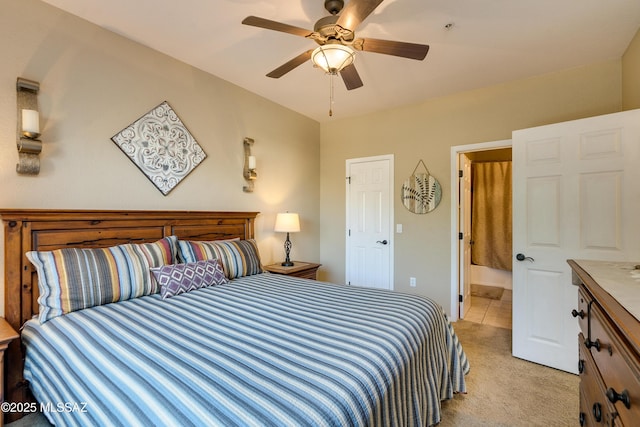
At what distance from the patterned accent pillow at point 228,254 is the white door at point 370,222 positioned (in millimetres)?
1791

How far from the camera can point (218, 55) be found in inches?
104

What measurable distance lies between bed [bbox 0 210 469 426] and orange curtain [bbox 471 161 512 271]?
3597 mm

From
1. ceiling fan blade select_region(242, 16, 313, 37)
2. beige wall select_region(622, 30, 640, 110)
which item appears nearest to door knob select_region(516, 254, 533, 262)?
beige wall select_region(622, 30, 640, 110)

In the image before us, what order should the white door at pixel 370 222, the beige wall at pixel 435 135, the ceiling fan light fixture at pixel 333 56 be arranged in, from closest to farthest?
the ceiling fan light fixture at pixel 333 56 → the beige wall at pixel 435 135 → the white door at pixel 370 222

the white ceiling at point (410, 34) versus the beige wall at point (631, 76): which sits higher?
the white ceiling at point (410, 34)

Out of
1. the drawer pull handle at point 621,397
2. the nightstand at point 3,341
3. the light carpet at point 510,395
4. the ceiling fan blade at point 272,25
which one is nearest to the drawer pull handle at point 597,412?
the drawer pull handle at point 621,397

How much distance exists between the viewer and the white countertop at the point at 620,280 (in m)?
0.85

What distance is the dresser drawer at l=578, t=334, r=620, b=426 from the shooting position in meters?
0.94

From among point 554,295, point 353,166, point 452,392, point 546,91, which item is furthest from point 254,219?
point 546,91

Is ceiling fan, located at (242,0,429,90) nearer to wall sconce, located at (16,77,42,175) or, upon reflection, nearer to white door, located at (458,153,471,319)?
wall sconce, located at (16,77,42,175)

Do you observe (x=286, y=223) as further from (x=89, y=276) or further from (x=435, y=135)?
(x=435, y=135)

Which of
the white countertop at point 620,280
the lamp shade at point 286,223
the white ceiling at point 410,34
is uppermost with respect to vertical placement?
the white ceiling at point 410,34

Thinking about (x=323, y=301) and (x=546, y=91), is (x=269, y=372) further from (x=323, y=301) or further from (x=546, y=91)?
(x=546, y=91)

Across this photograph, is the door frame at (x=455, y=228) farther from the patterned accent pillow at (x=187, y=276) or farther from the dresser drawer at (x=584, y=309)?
the patterned accent pillow at (x=187, y=276)
